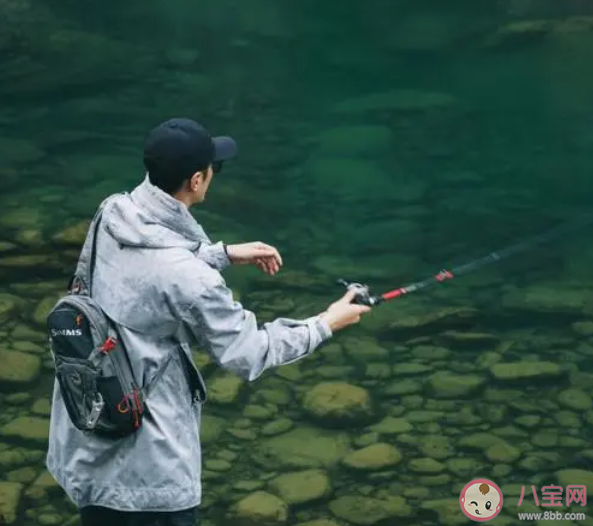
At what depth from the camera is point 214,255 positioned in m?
3.38

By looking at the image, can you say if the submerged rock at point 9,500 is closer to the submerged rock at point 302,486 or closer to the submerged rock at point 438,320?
the submerged rock at point 302,486

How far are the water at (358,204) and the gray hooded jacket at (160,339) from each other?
2.00 m

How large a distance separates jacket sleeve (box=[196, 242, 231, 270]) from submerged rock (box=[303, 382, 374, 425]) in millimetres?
2524

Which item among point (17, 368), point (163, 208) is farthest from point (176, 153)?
point (17, 368)

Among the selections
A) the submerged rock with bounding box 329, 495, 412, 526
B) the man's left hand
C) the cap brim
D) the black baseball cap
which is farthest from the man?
the submerged rock with bounding box 329, 495, 412, 526

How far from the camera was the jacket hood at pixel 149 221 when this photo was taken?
9.72 ft

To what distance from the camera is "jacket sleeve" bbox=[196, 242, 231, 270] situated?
3.27 metres

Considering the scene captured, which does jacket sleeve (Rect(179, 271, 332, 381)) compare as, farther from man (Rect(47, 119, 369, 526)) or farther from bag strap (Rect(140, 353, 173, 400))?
bag strap (Rect(140, 353, 173, 400))

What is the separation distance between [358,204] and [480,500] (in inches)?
183

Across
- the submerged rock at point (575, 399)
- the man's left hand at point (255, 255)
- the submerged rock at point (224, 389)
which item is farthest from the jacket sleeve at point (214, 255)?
the submerged rock at point (575, 399)

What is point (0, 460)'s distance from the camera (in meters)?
5.34

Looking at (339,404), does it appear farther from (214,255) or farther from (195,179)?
(195,179)

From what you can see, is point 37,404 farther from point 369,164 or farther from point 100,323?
point 369,164

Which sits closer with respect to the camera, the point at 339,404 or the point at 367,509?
the point at 367,509
